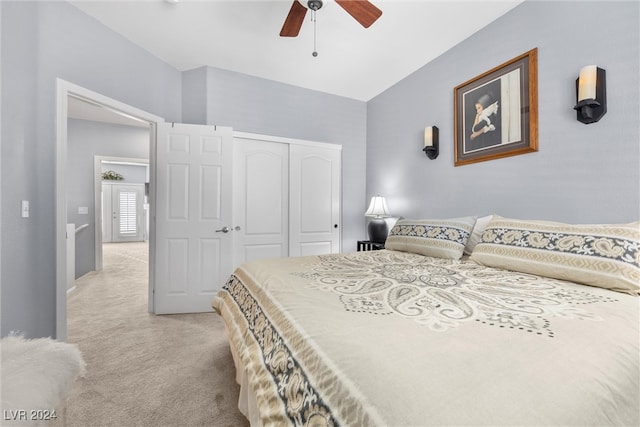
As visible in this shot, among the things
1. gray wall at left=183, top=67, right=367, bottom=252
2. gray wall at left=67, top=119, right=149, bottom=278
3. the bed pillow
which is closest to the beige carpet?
gray wall at left=67, top=119, right=149, bottom=278

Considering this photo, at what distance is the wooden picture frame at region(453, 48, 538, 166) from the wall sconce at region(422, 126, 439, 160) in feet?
0.75

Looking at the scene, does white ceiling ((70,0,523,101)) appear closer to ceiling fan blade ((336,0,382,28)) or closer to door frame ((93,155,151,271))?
ceiling fan blade ((336,0,382,28))

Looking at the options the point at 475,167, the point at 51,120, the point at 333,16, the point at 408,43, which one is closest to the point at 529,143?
the point at 475,167

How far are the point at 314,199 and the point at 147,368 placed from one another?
8.35 feet

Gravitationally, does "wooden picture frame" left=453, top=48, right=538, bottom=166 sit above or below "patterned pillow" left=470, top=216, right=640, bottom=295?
above

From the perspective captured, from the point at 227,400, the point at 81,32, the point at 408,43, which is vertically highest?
the point at 408,43

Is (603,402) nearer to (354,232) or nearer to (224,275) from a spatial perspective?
(224,275)

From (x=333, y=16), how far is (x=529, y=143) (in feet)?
6.13

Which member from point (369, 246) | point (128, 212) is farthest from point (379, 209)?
point (128, 212)

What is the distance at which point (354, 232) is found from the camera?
414 cm

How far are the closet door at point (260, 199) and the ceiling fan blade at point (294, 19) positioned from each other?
1.55 meters

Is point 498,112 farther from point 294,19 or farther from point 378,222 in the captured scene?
point 294,19

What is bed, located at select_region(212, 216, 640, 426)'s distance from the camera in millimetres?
581

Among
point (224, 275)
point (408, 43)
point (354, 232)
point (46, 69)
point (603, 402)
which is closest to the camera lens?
point (603, 402)
